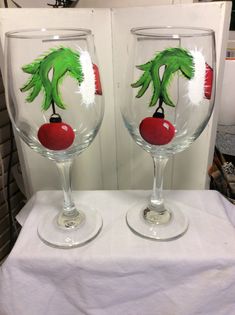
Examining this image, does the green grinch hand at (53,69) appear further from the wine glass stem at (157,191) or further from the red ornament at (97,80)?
the wine glass stem at (157,191)

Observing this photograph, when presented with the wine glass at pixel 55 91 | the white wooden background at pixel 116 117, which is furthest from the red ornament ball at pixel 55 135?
the white wooden background at pixel 116 117

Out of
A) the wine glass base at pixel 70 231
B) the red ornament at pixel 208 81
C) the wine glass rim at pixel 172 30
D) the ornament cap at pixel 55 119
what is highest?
the wine glass rim at pixel 172 30

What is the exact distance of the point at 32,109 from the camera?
1.17ft

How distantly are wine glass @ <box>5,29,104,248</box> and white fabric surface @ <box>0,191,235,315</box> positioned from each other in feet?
0.11

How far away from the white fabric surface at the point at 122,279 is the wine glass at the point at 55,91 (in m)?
0.03

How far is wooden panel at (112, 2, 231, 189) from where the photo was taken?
17.7 inches

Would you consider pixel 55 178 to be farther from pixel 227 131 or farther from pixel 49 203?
pixel 227 131

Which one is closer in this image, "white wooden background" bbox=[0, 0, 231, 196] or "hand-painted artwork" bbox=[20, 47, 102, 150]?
"hand-painted artwork" bbox=[20, 47, 102, 150]

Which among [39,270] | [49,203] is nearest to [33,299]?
[39,270]

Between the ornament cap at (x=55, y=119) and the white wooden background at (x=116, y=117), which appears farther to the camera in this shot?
the white wooden background at (x=116, y=117)

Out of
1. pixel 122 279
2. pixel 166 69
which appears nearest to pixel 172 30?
pixel 166 69

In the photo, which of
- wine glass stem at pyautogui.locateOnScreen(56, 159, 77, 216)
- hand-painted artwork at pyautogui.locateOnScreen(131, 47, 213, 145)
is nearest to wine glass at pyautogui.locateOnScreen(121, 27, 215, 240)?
hand-painted artwork at pyautogui.locateOnScreen(131, 47, 213, 145)

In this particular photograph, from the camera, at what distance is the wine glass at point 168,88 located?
32 cm

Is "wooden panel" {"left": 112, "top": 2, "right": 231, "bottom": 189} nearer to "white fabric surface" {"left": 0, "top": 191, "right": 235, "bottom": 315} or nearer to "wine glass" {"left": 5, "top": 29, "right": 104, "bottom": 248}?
"wine glass" {"left": 5, "top": 29, "right": 104, "bottom": 248}
